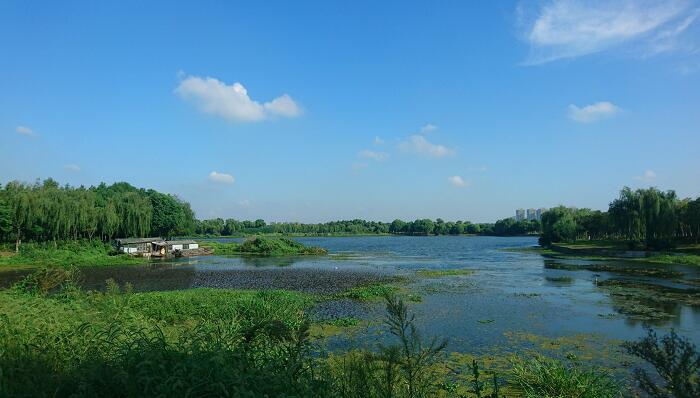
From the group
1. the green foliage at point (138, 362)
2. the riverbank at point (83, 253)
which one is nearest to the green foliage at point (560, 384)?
the green foliage at point (138, 362)

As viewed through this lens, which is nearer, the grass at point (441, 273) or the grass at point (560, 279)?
the grass at point (560, 279)

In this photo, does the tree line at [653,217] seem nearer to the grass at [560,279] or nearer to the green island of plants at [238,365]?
the grass at [560,279]

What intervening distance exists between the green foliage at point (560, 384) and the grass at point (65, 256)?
156 ft

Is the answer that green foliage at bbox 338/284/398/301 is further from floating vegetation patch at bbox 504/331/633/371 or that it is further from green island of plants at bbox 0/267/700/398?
green island of plants at bbox 0/267/700/398

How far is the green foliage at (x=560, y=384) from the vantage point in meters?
10.3

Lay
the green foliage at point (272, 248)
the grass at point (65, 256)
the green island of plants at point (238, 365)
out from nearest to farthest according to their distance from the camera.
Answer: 1. the green island of plants at point (238, 365)
2. the grass at point (65, 256)
3. the green foliage at point (272, 248)

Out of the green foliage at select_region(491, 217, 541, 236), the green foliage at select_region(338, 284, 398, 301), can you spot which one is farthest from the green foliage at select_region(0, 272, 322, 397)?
the green foliage at select_region(491, 217, 541, 236)

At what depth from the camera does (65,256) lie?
5238 cm

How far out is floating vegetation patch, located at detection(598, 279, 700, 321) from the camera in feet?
72.6

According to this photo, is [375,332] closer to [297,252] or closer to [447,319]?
[447,319]

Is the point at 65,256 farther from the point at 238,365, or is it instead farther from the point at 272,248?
the point at 238,365

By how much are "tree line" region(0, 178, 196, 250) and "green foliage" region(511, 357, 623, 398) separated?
62.0m

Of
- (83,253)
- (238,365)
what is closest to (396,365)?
(238,365)

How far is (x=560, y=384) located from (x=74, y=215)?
65.7m
